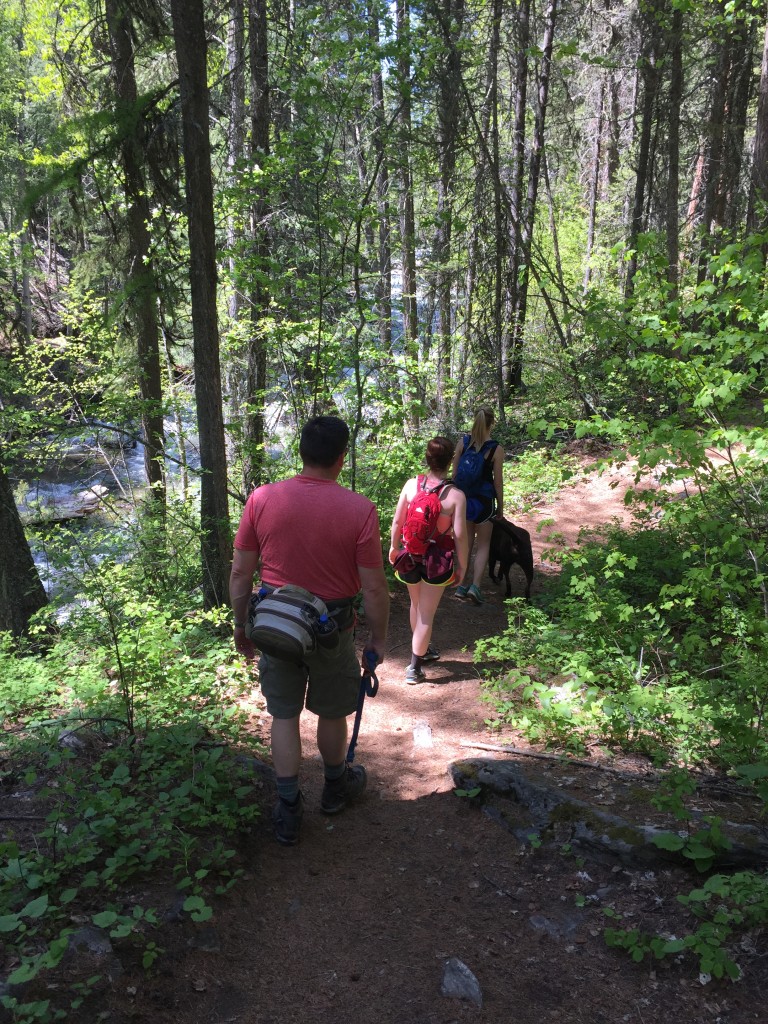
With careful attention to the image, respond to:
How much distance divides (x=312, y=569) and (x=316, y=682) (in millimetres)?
634

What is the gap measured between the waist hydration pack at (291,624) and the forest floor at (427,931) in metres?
1.09

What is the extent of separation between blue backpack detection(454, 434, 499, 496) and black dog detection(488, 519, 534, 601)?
673mm

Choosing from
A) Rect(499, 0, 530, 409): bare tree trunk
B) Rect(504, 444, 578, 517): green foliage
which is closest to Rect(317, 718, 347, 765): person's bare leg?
Rect(504, 444, 578, 517): green foliage

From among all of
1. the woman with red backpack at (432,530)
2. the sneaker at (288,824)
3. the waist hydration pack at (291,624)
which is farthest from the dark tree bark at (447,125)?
the sneaker at (288,824)

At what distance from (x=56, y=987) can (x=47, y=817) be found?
3.12 ft

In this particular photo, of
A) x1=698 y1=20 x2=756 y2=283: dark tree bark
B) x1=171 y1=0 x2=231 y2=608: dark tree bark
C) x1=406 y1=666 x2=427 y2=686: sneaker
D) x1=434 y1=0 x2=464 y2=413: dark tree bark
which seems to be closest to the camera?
x1=171 y1=0 x2=231 y2=608: dark tree bark

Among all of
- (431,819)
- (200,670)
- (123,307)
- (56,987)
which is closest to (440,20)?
(123,307)

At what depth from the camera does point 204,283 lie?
5699 mm

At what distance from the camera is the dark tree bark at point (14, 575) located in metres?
6.74

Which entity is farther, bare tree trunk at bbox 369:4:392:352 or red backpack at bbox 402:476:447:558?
bare tree trunk at bbox 369:4:392:352

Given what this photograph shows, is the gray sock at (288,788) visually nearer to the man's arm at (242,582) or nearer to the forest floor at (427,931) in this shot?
the forest floor at (427,931)

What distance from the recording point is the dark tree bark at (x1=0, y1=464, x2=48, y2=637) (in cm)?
674

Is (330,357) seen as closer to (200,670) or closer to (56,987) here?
(200,670)

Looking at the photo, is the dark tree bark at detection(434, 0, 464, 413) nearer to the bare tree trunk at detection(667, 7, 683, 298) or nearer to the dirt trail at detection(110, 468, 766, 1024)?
the bare tree trunk at detection(667, 7, 683, 298)
